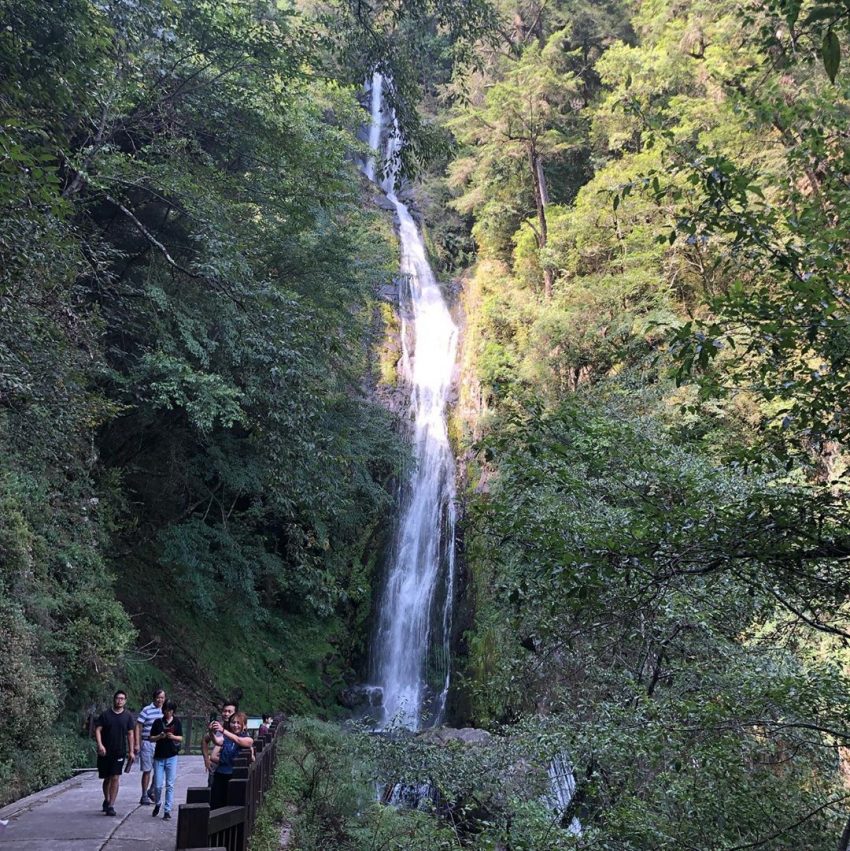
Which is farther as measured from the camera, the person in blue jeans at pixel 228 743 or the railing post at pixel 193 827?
the person in blue jeans at pixel 228 743

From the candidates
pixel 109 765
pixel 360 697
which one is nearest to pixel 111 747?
pixel 109 765

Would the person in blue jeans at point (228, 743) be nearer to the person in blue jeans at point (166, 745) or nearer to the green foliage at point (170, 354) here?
the person in blue jeans at point (166, 745)

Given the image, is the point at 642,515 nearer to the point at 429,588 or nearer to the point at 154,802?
the point at 154,802

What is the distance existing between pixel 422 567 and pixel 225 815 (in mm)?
15689

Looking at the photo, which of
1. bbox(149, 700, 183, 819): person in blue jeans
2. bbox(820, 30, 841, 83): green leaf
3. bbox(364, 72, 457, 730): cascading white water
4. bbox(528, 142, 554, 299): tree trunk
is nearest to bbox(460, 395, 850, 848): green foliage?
bbox(820, 30, 841, 83): green leaf

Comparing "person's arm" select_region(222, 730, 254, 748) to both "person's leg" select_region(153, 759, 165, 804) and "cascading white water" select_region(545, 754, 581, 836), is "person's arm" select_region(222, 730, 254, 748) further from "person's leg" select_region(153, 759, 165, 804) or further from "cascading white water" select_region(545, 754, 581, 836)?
"cascading white water" select_region(545, 754, 581, 836)

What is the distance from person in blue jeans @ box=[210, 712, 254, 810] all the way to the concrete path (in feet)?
2.62

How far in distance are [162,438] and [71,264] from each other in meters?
7.62

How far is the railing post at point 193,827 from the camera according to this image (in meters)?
4.53

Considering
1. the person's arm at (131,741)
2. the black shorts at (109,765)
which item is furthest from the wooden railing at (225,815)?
the person's arm at (131,741)

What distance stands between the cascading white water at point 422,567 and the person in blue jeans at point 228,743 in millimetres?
8659

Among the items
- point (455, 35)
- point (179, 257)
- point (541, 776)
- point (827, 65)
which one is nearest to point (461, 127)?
point (179, 257)

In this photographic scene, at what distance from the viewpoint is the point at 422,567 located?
20688 mm

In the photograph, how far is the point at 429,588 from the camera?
20.2 metres
